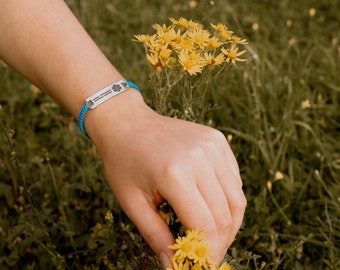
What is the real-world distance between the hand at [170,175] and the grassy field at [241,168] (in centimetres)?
35

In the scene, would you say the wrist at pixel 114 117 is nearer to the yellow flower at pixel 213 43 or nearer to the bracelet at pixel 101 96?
the bracelet at pixel 101 96

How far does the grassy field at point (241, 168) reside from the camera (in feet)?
5.94

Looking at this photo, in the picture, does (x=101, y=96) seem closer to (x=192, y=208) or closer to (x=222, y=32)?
(x=192, y=208)

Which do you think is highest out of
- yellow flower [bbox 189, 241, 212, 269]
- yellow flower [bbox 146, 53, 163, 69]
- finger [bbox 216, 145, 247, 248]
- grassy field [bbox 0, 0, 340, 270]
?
yellow flower [bbox 146, 53, 163, 69]

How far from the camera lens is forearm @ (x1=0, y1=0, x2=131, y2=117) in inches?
46.0

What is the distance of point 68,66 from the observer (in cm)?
117

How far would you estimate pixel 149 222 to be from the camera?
3.36 ft

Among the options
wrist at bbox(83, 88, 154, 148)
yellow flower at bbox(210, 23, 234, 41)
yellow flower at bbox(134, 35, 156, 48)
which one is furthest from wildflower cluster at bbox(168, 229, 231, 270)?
yellow flower at bbox(210, 23, 234, 41)

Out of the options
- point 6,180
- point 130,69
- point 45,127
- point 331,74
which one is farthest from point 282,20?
point 6,180

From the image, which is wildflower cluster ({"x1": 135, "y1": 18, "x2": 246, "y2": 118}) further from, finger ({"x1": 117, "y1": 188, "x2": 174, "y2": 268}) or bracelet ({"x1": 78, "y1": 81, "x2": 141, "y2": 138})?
finger ({"x1": 117, "y1": 188, "x2": 174, "y2": 268})

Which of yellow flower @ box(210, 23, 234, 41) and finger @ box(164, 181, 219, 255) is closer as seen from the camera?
finger @ box(164, 181, 219, 255)

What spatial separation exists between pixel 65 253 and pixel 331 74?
70.7 inches

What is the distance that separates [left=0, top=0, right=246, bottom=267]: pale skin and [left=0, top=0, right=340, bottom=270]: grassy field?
320 mm

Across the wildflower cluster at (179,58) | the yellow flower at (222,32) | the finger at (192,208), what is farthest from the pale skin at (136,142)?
the yellow flower at (222,32)
